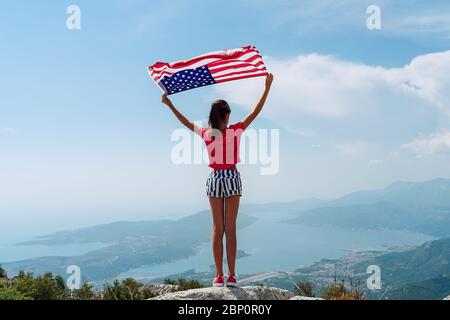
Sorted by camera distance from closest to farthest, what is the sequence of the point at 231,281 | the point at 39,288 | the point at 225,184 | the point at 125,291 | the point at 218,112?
the point at 225,184 → the point at 218,112 → the point at 231,281 → the point at 125,291 → the point at 39,288

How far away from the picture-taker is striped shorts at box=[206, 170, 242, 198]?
657cm

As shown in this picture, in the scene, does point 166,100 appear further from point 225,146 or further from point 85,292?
point 85,292

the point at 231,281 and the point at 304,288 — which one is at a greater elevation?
the point at 231,281

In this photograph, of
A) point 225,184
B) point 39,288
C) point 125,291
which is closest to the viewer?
point 225,184

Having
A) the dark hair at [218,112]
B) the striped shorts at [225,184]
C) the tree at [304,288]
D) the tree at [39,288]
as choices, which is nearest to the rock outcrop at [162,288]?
the tree at [39,288]

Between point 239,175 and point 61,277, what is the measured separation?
27.9 ft

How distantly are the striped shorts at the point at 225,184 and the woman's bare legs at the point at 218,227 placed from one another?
122 millimetres

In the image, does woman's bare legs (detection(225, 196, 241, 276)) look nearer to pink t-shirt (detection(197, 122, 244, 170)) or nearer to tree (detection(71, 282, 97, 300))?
pink t-shirt (detection(197, 122, 244, 170))

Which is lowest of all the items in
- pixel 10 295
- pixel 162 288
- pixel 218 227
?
pixel 162 288

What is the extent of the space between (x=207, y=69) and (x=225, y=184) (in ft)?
7.97

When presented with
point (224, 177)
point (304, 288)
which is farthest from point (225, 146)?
point (304, 288)

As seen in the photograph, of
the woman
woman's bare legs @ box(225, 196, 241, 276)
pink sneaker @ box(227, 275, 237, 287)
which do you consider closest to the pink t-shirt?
the woman

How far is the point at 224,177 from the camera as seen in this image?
6.59 m

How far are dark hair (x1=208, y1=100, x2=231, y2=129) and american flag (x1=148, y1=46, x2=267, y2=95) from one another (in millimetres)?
1227
